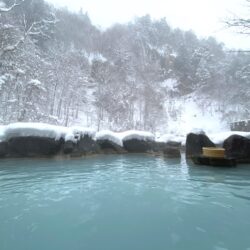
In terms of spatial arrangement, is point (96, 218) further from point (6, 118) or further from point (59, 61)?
point (59, 61)

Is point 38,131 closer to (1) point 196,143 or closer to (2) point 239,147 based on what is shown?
(1) point 196,143

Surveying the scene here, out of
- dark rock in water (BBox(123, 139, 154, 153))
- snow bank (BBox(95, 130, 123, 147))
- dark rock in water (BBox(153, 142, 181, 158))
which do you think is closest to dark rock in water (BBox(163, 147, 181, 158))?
dark rock in water (BBox(153, 142, 181, 158))

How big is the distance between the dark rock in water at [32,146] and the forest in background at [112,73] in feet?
24.8

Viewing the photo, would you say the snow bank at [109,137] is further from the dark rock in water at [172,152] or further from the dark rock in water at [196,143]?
the dark rock in water at [196,143]

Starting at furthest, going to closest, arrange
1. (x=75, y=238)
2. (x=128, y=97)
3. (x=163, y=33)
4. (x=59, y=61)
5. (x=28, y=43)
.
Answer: (x=163, y=33) < (x=128, y=97) < (x=59, y=61) < (x=28, y=43) < (x=75, y=238)

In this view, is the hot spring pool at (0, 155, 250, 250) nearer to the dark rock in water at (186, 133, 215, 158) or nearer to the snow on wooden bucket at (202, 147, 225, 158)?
the snow on wooden bucket at (202, 147, 225, 158)

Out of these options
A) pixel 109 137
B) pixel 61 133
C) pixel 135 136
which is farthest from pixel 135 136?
pixel 61 133

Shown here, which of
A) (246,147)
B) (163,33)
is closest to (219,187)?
(246,147)

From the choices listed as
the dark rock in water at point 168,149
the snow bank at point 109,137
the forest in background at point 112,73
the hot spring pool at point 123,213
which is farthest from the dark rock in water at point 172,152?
the forest in background at point 112,73

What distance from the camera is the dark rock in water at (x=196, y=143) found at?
1175cm

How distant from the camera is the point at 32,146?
10508 millimetres

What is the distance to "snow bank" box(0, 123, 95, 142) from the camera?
33.6 feet

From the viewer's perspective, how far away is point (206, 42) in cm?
5019

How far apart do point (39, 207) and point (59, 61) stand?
1057 inches
